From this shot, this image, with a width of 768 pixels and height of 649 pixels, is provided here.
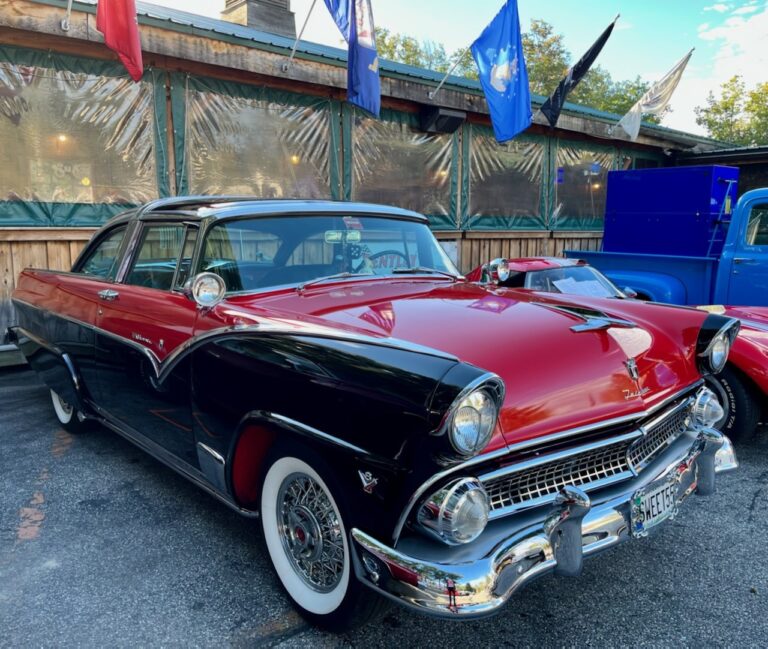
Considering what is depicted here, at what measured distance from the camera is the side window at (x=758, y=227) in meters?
6.12

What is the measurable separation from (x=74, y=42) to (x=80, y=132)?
0.91 meters

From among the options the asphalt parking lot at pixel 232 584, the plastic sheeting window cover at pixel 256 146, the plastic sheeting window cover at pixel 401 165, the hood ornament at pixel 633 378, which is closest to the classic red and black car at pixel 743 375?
the asphalt parking lot at pixel 232 584

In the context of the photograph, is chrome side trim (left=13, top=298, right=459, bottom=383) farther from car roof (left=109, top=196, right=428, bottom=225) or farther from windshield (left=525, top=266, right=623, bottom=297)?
windshield (left=525, top=266, right=623, bottom=297)

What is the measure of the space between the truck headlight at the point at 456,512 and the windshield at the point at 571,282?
12.5ft

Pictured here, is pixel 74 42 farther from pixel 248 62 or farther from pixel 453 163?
pixel 453 163

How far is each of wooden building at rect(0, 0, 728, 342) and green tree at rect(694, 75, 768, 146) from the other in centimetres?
4051

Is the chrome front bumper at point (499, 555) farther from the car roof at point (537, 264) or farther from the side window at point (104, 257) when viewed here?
the car roof at point (537, 264)

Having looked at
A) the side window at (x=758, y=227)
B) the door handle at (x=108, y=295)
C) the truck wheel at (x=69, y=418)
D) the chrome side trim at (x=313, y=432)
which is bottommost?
the truck wheel at (x=69, y=418)

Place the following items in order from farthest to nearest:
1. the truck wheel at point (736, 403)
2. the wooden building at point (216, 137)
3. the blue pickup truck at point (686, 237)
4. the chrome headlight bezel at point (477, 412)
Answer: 1. the wooden building at point (216, 137)
2. the blue pickup truck at point (686, 237)
3. the truck wheel at point (736, 403)
4. the chrome headlight bezel at point (477, 412)

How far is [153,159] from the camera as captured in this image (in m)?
7.06

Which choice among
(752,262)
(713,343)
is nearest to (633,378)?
(713,343)

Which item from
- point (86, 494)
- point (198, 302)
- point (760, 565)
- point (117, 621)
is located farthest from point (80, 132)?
point (760, 565)

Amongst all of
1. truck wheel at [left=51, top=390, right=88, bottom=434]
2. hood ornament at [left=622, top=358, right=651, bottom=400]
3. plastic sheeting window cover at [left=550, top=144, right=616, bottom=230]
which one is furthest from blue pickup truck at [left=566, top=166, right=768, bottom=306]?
truck wheel at [left=51, top=390, right=88, bottom=434]

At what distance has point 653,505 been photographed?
225cm
